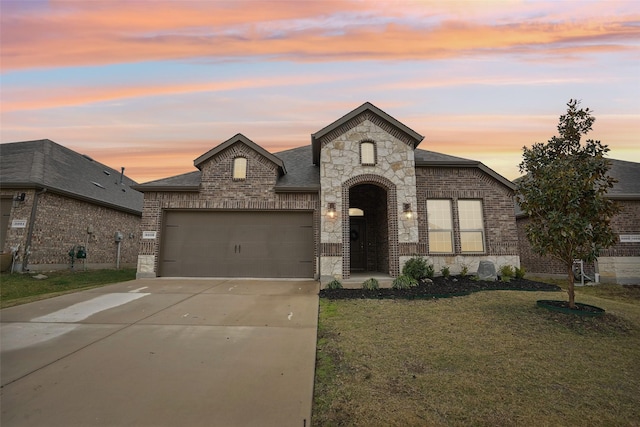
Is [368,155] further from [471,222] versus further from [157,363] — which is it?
[157,363]

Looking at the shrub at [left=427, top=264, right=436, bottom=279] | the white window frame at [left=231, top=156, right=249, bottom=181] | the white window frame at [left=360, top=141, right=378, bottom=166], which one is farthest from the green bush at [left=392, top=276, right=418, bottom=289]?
the white window frame at [left=231, top=156, right=249, bottom=181]

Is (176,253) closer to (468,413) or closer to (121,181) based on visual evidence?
(468,413)

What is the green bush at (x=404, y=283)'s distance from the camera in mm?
8984

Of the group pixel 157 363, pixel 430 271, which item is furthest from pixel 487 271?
pixel 157 363

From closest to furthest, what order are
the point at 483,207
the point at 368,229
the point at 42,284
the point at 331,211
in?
the point at 42,284
the point at 331,211
the point at 483,207
the point at 368,229

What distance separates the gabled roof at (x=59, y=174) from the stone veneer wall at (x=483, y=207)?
41.9ft

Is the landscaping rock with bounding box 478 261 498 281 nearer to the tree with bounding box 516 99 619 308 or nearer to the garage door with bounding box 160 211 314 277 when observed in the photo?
the tree with bounding box 516 99 619 308

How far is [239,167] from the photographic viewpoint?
11.6 metres

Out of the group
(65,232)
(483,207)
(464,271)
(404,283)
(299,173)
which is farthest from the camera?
(65,232)

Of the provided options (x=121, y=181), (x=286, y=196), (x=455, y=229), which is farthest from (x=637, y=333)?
(x=121, y=181)

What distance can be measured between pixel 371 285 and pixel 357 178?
Result: 3947 mm

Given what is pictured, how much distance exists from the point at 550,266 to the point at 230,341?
1658 centimetres

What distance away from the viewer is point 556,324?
5.59 m

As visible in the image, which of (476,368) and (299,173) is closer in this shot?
(476,368)
